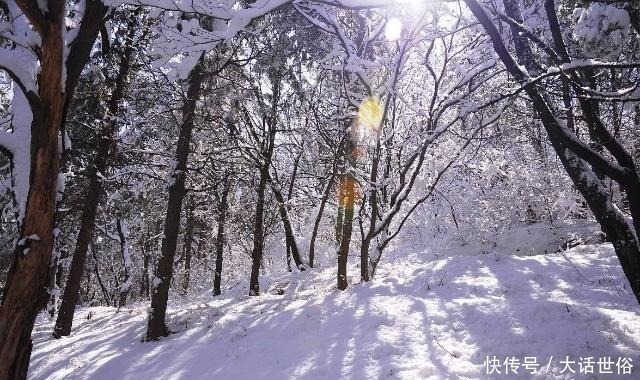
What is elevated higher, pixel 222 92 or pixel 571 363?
pixel 222 92

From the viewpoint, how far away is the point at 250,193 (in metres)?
19.5

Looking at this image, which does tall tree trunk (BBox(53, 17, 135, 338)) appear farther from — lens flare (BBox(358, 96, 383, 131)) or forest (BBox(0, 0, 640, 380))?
lens flare (BBox(358, 96, 383, 131))

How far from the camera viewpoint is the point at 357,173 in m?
12.2

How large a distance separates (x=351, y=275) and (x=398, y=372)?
967 cm

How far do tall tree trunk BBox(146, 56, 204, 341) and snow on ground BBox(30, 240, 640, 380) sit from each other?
0.51 metres

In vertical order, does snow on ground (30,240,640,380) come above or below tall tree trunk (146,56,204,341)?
below

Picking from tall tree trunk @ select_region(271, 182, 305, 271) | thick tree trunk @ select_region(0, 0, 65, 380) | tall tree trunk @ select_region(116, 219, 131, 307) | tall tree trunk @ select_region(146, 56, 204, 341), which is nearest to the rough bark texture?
thick tree trunk @ select_region(0, 0, 65, 380)

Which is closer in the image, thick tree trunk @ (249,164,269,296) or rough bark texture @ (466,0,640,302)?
rough bark texture @ (466,0,640,302)

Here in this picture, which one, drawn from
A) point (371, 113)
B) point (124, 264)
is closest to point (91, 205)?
point (371, 113)

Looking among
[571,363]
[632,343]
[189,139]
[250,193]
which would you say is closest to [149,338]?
[189,139]

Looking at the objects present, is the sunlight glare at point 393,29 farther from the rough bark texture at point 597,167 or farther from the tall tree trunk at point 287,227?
the tall tree trunk at point 287,227

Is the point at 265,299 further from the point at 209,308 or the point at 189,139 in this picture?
the point at 189,139

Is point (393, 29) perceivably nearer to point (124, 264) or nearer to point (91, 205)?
point (91, 205)

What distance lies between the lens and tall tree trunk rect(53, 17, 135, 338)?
12414 mm
